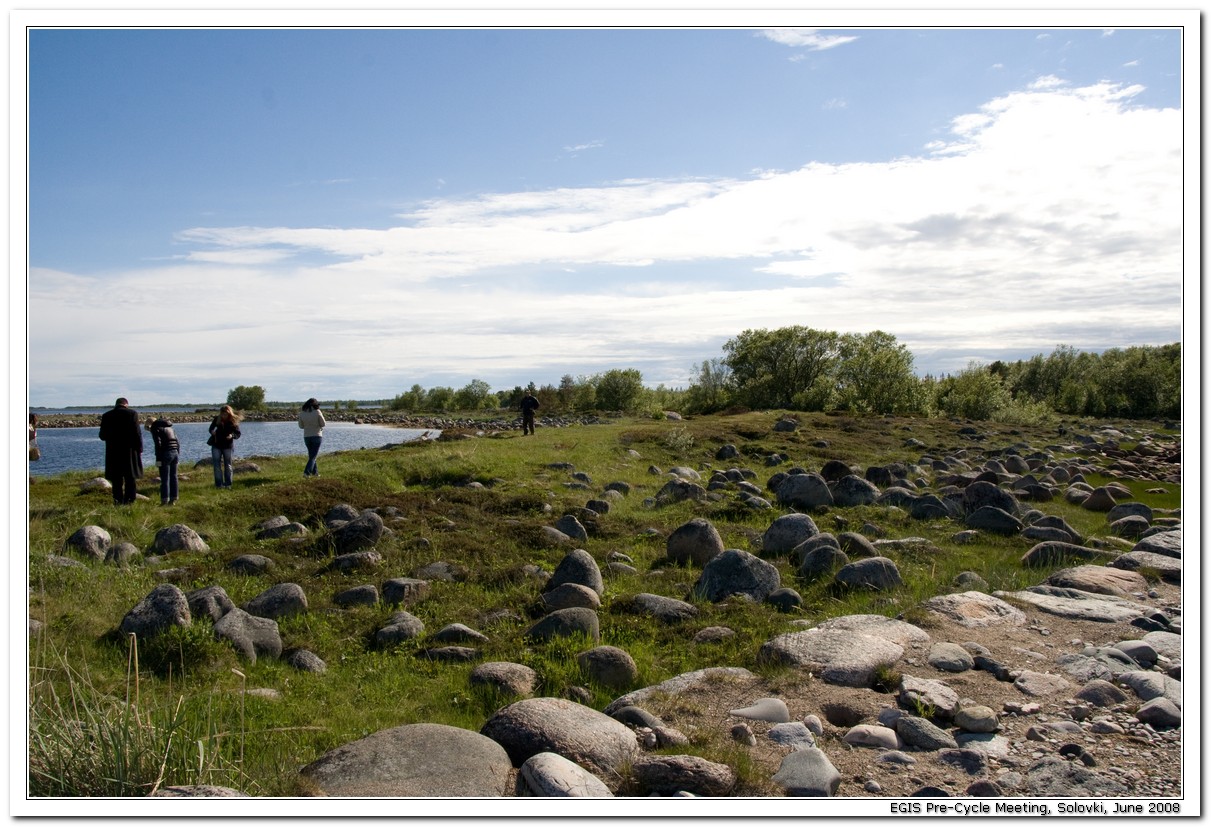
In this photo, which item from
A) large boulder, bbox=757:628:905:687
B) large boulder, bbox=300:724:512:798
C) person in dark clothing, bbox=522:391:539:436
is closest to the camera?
→ large boulder, bbox=300:724:512:798

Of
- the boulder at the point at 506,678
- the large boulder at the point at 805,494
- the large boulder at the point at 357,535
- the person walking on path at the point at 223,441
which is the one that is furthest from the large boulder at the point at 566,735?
the person walking on path at the point at 223,441

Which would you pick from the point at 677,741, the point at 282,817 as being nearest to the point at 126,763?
the point at 282,817

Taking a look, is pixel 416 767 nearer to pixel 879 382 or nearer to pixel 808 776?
pixel 808 776

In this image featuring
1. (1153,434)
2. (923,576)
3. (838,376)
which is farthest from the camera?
(838,376)

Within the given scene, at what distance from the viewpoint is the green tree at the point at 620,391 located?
75875 mm

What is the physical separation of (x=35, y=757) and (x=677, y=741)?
3942 mm

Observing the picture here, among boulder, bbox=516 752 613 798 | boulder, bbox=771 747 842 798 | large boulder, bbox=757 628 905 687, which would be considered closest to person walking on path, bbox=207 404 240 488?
large boulder, bbox=757 628 905 687

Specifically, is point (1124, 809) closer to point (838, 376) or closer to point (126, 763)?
point (126, 763)

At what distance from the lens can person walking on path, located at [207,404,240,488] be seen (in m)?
17.5

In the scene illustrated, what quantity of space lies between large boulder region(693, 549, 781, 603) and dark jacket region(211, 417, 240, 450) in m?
12.1

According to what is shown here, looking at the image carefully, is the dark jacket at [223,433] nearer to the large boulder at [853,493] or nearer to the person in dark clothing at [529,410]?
the large boulder at [853,493]

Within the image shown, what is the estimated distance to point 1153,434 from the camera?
144ft

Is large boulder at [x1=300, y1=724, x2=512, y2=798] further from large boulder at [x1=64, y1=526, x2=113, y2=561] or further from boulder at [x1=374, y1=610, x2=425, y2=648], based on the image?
large boulder at [x1=64, y1=526, x2=113, y2=561]

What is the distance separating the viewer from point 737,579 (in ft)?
33.0
